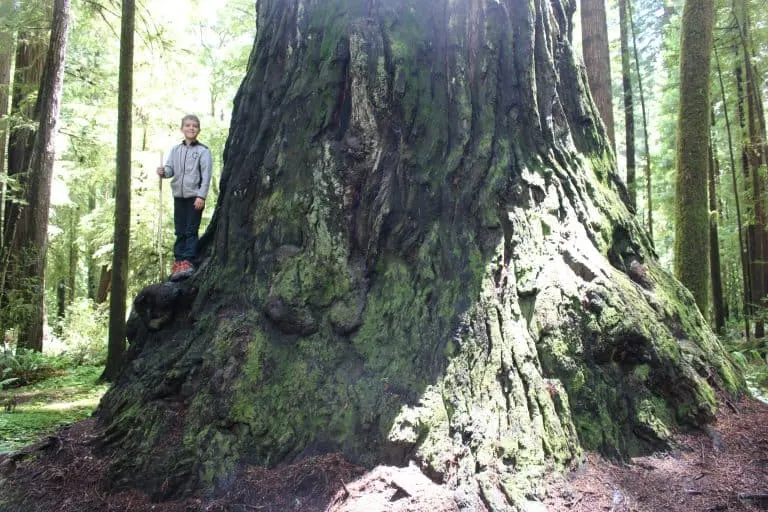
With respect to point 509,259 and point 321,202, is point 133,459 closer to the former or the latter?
point 321,202

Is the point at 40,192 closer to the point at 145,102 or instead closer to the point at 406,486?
the point at 145,102

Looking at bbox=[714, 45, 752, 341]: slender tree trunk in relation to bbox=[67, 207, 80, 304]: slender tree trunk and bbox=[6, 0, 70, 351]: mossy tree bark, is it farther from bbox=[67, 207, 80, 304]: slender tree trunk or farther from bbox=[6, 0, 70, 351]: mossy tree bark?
bbox=[67, 207, 80, 304]: slender tree trunk

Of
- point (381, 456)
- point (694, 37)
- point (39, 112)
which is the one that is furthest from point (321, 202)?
point (39, 112)

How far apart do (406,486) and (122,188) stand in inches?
255

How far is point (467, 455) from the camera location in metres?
3.06

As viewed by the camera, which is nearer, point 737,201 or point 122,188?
point 122,188

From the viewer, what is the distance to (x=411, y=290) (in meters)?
3.85

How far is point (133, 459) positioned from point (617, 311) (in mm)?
3596

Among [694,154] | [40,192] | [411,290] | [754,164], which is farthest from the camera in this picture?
[754,164]

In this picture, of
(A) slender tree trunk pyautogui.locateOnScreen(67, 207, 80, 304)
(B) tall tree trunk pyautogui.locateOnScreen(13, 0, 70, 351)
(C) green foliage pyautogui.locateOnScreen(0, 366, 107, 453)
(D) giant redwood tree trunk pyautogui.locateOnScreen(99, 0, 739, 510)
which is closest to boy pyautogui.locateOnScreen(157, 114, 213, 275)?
(D) giant redwood tree trunk pyautogui.locateOnScreen(99, 0, 739, 510)

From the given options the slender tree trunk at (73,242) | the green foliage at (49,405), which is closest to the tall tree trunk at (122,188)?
the green foliage at (49,405)

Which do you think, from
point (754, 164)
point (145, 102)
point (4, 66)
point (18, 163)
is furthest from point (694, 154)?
point (4, 66)

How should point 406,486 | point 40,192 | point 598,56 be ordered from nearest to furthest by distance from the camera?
point 406,486 → point 598,56 → point 40,192

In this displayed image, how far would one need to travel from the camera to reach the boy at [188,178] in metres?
5.85
